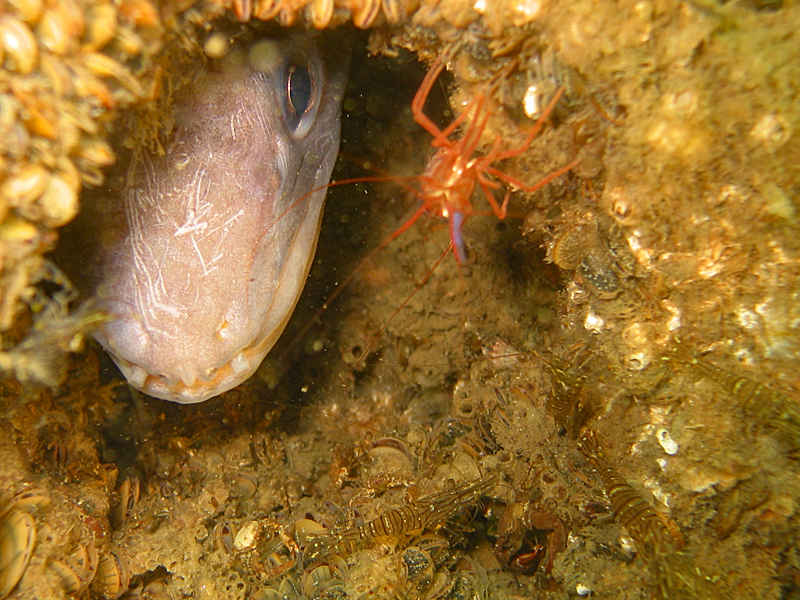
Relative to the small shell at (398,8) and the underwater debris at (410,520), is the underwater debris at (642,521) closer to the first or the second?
the underwater debris at (410,520)

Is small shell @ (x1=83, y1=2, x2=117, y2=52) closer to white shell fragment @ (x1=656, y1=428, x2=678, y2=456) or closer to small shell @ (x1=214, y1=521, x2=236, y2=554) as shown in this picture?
small shell @ (x1=214, y1=521, x2=236, y2=554)

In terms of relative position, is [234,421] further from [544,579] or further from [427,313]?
[544,579]

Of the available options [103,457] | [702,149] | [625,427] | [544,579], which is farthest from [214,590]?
[702,149]

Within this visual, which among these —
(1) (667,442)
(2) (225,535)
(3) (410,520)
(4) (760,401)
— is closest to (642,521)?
(1) (667,442)

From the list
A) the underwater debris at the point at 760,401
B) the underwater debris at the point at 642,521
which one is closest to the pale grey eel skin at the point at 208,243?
the underwater debris at the point at 642,521

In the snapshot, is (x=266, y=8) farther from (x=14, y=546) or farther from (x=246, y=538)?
(x=246, y=538)

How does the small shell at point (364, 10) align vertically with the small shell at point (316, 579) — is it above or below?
above

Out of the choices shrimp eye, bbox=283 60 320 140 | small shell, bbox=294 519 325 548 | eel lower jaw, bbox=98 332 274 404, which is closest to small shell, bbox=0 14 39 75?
shrimp eye, bbox=283 60 320 140

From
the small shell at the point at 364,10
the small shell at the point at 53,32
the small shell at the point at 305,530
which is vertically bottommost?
the small shell at the point at 305,530
